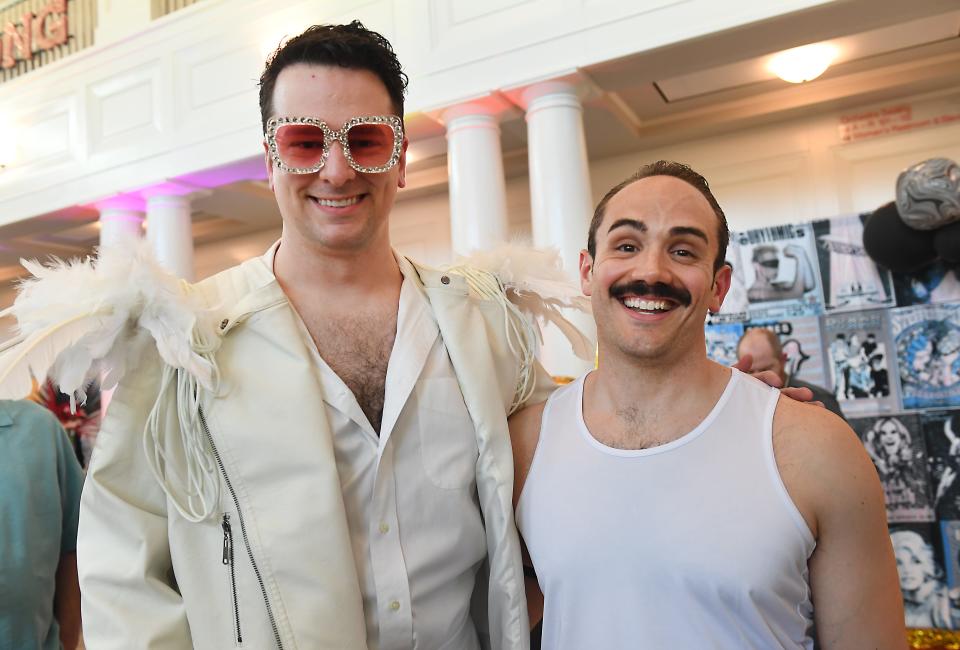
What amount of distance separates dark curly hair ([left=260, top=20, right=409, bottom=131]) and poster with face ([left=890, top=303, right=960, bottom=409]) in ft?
10.6

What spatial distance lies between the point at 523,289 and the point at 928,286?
296cm

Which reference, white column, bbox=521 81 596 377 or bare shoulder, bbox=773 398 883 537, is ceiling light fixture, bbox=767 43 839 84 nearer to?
white column, bbox=521 81 596 377

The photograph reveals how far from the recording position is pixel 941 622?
3605 millimetres

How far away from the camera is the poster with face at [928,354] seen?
372cm

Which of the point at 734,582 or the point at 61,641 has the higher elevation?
the point at 734,582

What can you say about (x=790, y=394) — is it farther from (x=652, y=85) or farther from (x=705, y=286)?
(x=652, y=85)

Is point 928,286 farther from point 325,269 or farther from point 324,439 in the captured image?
point 324,439

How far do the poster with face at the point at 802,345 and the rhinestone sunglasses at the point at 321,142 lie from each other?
3.13m

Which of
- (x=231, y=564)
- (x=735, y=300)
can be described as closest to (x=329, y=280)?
(x=231, y=564)

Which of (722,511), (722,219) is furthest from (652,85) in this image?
(722,511)

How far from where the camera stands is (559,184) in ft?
14.8

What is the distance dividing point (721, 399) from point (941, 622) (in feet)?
10.0

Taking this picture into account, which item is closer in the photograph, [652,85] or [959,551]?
[959,551]

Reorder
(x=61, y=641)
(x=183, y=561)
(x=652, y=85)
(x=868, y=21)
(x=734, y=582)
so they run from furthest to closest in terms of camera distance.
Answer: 1. (x=652, y=85)
2. (x=868, y=21)
3. (x=61, y=641)
4. (x=183, y=561)
5. (x=734, y=582)
